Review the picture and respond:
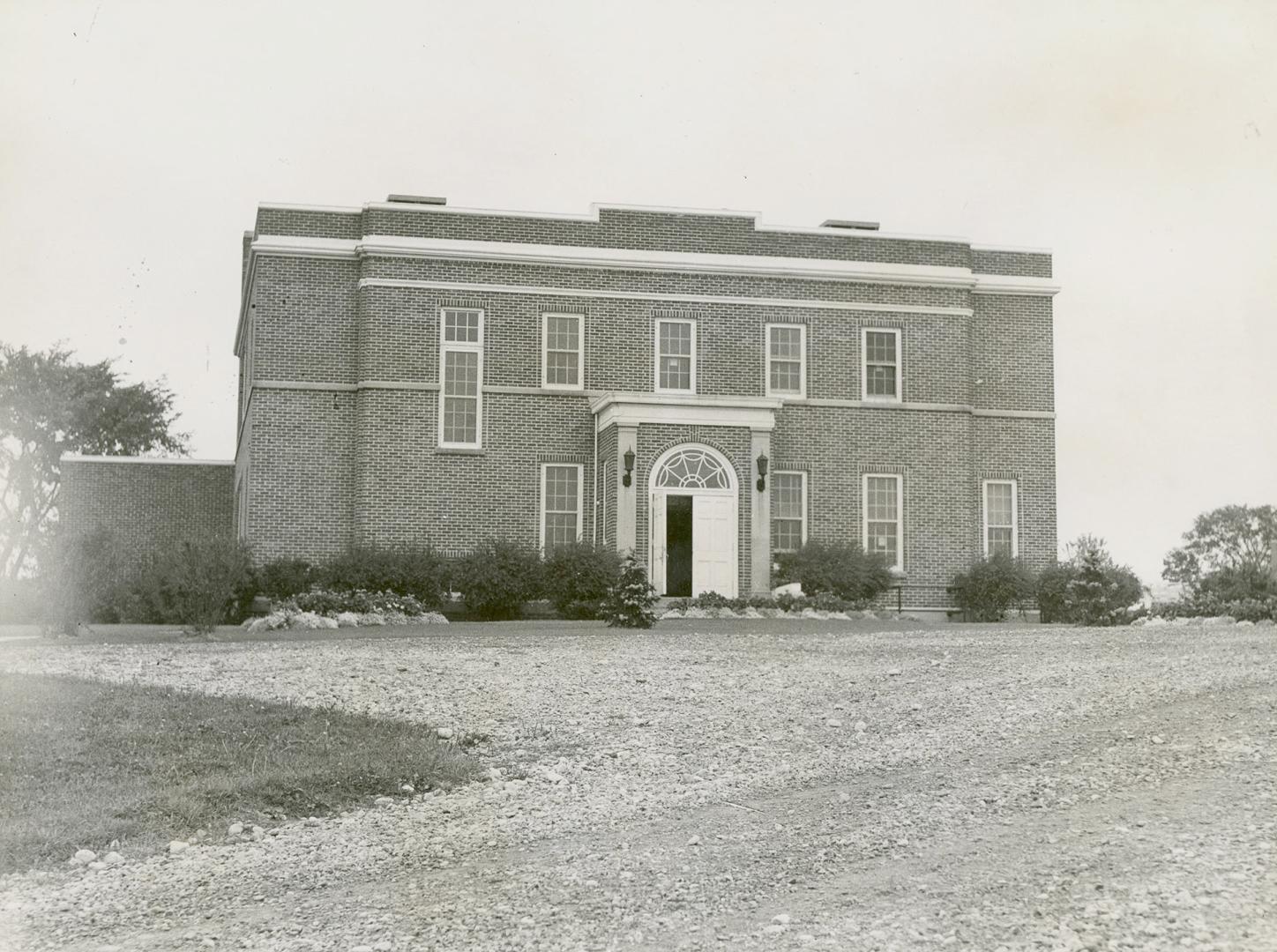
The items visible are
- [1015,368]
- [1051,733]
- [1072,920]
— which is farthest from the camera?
[1015,368]

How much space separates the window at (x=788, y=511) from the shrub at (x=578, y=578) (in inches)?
153

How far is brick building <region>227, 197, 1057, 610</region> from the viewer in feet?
86.2

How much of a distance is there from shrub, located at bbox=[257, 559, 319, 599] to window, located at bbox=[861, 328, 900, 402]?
11.7 metres

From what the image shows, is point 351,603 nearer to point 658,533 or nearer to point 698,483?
point 658,533

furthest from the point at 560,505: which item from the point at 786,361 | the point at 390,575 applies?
the point at 786,361

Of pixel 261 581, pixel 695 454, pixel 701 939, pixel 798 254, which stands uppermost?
pixel 798 254

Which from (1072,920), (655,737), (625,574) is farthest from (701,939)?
(625,574)

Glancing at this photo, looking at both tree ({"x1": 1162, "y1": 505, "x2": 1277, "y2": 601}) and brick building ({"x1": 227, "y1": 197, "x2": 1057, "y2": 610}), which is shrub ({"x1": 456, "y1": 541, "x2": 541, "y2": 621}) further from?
tree ({"x1": 1162, "y1": 505, "x2": 1277, "y2": 601})

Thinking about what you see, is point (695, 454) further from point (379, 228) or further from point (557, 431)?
point (379, 228)

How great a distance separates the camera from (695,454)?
85.7ft

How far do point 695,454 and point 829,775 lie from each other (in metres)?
17.0

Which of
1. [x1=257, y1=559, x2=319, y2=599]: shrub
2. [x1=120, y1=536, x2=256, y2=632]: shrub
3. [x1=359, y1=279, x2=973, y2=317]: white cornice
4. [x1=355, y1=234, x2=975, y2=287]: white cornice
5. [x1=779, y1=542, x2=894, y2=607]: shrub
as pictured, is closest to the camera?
[x1=120, y1=536, x2=256, y2=632]: shrub

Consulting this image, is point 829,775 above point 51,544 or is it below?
below

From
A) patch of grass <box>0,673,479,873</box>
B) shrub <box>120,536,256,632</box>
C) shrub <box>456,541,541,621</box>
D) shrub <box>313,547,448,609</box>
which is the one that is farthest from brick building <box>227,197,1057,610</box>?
patch of grass <box>0,673,479,873</box>
